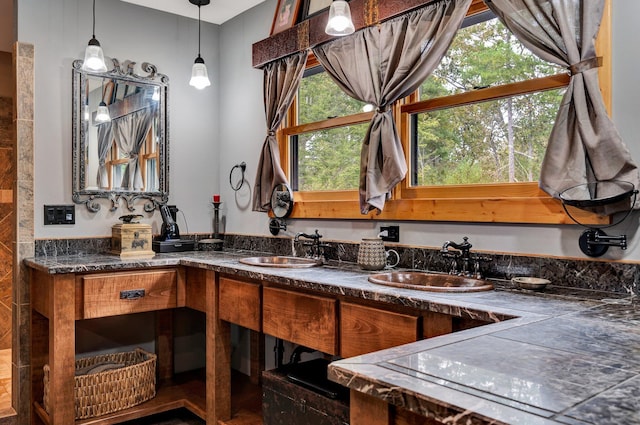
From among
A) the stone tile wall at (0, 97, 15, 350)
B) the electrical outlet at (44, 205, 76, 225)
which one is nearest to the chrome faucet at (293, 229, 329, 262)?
the electrical outlet at (44, 205, 76, 225)

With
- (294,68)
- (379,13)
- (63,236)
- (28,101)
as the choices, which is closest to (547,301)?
(379,13)

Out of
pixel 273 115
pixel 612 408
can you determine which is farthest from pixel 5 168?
pixel 612 408

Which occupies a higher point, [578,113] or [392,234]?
[578,113]

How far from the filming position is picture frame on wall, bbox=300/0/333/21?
9.70 ft

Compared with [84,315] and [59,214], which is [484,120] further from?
[59,214]

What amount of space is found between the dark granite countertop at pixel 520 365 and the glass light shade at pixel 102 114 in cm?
249

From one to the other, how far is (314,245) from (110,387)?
1399 millimetres

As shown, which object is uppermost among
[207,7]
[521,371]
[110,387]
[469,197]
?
[207,7]

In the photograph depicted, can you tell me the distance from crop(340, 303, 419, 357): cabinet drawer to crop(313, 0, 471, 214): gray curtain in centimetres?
70

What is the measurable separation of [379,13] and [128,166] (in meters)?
1.96

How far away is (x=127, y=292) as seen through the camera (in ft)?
9.18

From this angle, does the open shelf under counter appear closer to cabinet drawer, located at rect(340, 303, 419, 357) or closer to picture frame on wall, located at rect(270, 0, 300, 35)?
cabinet drawer, located at rect(340, 303, 419, 357)

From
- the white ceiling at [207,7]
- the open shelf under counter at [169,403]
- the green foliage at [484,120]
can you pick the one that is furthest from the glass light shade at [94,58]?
the open shelf under counter at [169,403]

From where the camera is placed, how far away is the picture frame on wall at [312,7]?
9.70ft
